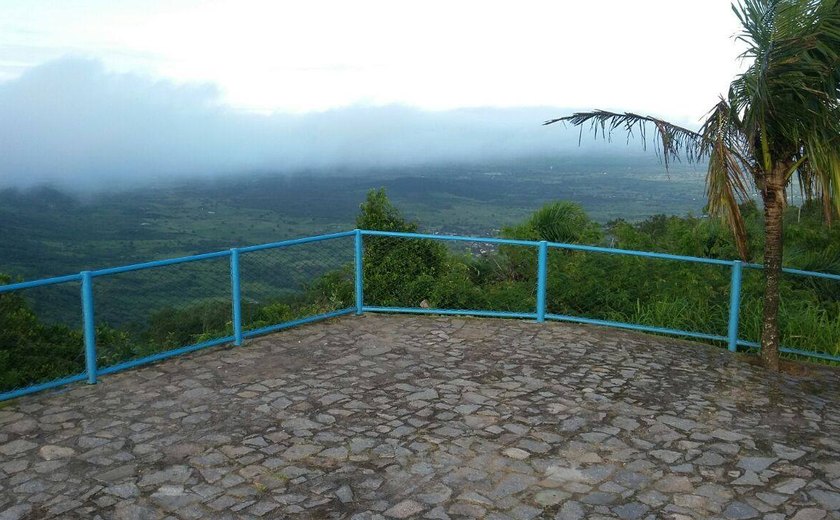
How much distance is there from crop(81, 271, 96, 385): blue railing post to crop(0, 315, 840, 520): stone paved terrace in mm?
189

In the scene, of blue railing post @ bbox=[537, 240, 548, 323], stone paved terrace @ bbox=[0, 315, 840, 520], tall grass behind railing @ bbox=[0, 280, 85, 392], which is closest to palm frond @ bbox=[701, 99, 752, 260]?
stone paved terrace @ bbox=[0, 315, 840, 520]

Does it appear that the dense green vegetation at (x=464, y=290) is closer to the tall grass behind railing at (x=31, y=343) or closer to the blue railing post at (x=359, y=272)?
the tall grass behind railing at (x=31, y=343)

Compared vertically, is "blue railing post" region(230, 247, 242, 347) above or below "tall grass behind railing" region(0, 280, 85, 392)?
above

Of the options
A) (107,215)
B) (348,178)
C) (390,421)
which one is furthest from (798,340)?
(348,178)

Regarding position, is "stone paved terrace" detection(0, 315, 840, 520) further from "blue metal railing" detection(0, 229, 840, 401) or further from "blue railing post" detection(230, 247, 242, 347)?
"blue railing post" detection(230, 247, 242, 347)

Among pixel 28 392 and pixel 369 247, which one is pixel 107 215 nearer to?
pixel 369 247

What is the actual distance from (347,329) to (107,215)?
6649cm

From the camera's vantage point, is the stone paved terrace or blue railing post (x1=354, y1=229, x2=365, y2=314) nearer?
the stone paved terrace

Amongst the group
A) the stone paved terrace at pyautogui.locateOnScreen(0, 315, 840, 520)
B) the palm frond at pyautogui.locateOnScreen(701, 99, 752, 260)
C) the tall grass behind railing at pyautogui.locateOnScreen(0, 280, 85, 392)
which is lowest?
the tall grass behind railing at pyautogui.locateOnScreen(0, 280, 85, 392)

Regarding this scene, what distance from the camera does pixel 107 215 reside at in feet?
227

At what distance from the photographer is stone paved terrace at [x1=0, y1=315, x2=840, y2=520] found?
473 centimetres

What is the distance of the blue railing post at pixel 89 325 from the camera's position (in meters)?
6.74

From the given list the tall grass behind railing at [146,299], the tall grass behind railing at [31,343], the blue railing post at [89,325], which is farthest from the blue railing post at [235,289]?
the tall grass behind railing at [31,343]

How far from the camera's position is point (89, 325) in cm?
680
